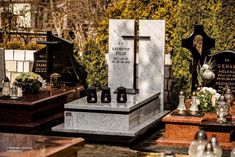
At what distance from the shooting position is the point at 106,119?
988cm

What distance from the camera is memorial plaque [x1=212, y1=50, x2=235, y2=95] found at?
11680 millimetres

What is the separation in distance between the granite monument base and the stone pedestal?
1.62 feet

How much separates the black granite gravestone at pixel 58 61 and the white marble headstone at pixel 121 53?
105 centimetres

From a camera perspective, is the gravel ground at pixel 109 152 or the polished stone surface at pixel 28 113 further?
the polished stone surface at pixel 28 113

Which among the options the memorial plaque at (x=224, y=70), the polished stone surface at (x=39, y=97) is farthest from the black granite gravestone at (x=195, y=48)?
the polished stone surface at (x=39, y=97)

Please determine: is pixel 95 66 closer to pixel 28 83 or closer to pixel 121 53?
pixel 121 53

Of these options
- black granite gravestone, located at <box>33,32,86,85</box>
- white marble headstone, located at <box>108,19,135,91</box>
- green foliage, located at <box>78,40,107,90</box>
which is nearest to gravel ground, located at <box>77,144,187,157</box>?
white marble headstone, located at <box>108,19,135,91</box>

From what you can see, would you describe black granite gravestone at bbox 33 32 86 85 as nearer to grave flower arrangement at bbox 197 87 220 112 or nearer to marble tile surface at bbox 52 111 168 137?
marble tile surface at bbox 52 111 168 137

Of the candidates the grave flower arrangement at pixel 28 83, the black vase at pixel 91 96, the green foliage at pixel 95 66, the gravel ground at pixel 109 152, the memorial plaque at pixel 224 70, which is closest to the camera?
the gravel ground at pixel 109 152

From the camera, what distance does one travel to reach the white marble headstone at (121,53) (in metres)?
11.9

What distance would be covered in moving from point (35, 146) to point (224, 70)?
5598mm

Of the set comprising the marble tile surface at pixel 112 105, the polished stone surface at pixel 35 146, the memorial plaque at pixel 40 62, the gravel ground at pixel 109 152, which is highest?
the memorial plaque at pixel 40 62

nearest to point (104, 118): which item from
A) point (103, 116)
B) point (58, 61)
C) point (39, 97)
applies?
point (103, 116)

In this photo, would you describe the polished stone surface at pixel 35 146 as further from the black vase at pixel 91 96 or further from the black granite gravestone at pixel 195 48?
the black granite gravestone at pixel 195 48
